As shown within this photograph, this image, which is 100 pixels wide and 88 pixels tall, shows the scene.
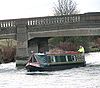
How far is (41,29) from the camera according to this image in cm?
5038

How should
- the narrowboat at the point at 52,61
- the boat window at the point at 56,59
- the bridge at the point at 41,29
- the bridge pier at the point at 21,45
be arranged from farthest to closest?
the bridge pier at the point at 21,45
the bridge at the point at 41,29
the boat window at the point at 56,59
the narrowboat at the point at 52,61

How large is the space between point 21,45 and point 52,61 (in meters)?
6.36

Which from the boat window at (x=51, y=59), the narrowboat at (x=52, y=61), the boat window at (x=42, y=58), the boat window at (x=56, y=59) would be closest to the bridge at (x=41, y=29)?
the narrowboat at (x=52, y=61)

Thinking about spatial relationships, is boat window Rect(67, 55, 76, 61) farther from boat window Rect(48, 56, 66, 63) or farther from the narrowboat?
boat window Rect(48, 56, 66, 63)

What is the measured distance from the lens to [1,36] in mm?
51750

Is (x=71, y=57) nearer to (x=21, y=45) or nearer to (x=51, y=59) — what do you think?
(x=51, y=59)

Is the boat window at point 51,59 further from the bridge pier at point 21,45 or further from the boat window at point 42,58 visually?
the bridge pier at point 21,45

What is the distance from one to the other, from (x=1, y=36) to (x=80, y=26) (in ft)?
28.0

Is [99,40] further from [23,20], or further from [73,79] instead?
[73,79]

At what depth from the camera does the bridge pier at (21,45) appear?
166 feet

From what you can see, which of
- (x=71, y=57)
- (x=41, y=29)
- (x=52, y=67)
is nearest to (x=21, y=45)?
(x=41, y=29)

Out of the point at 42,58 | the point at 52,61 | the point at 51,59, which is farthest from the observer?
the point at 51,59

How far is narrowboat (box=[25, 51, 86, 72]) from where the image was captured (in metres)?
44.2

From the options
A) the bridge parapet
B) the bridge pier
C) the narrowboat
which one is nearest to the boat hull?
the narrowboat
